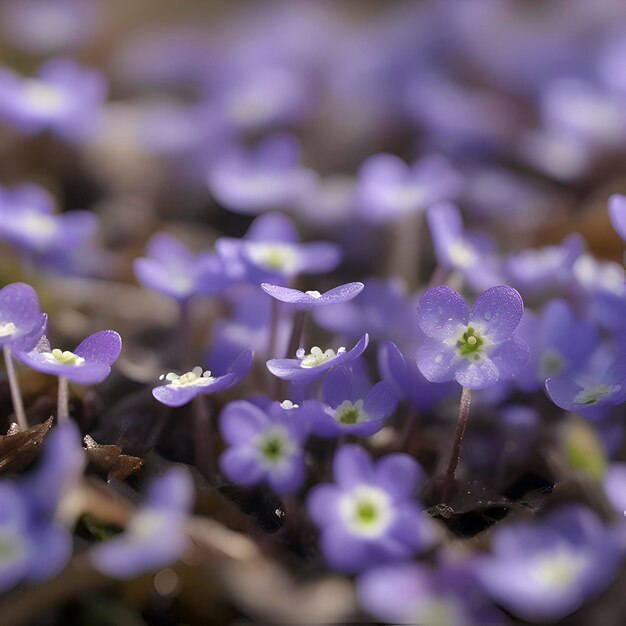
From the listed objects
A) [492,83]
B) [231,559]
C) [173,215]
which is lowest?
[173,215]

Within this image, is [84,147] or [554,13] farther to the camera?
[554,13]

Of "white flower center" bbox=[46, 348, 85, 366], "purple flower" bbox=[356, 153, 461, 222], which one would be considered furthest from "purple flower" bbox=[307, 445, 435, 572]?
"purple flower" bbox=[356, 153, 461, 222]

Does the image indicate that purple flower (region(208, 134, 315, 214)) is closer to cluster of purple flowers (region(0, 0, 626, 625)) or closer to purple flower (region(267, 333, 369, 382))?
cluster of purple flowers (region(0, 0, 626, 625))

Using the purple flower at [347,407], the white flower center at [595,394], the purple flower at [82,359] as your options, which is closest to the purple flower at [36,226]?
the purple flower at [82,359]

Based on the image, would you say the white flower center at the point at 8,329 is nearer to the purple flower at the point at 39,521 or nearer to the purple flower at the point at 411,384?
the purple flower at the point at 39,521

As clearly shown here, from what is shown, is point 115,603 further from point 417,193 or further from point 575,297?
point 417,193

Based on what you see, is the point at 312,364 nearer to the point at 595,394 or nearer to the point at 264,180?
the point at 595,394

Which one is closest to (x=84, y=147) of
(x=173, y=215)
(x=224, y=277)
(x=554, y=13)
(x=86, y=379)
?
(x=173, y=215)
